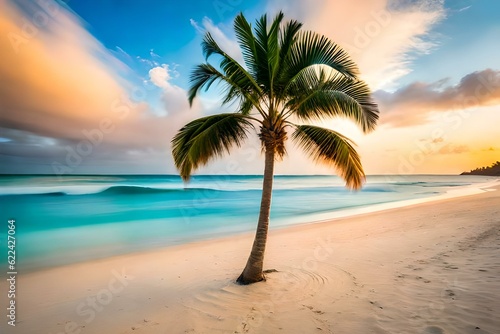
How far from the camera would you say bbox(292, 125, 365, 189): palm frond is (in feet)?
19.0

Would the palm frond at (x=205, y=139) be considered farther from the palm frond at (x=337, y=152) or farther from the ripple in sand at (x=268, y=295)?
the ripple in sand at (x=268, y=295)

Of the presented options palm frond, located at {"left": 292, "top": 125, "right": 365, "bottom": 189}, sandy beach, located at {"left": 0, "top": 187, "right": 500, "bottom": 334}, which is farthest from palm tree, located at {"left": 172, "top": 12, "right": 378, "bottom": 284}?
sandy beach, located at {"left": 0, "top": 187, "right": 500, "bottom": 334}

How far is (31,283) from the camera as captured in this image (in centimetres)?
718

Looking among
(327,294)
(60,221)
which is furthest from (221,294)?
(60,221)

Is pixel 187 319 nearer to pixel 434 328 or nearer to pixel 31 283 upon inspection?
pixel 434 328

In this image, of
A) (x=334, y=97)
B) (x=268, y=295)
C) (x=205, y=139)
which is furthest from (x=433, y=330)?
(x=205, y=139)

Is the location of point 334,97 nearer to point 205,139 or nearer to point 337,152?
point 337,152

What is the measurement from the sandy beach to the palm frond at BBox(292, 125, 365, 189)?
8.22 ft

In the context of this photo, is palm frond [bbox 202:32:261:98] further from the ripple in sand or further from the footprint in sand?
the footprint in sand

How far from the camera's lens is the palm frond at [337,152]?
228 inches

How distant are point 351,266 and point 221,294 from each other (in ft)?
12.8

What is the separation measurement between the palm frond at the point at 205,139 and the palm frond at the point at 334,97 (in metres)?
1.41

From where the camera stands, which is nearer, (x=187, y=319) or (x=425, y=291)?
(x=187, y=319)

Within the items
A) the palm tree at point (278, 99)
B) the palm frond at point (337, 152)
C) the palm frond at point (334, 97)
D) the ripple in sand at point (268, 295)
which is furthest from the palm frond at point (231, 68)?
the ripple in sand at point (268, 295)
